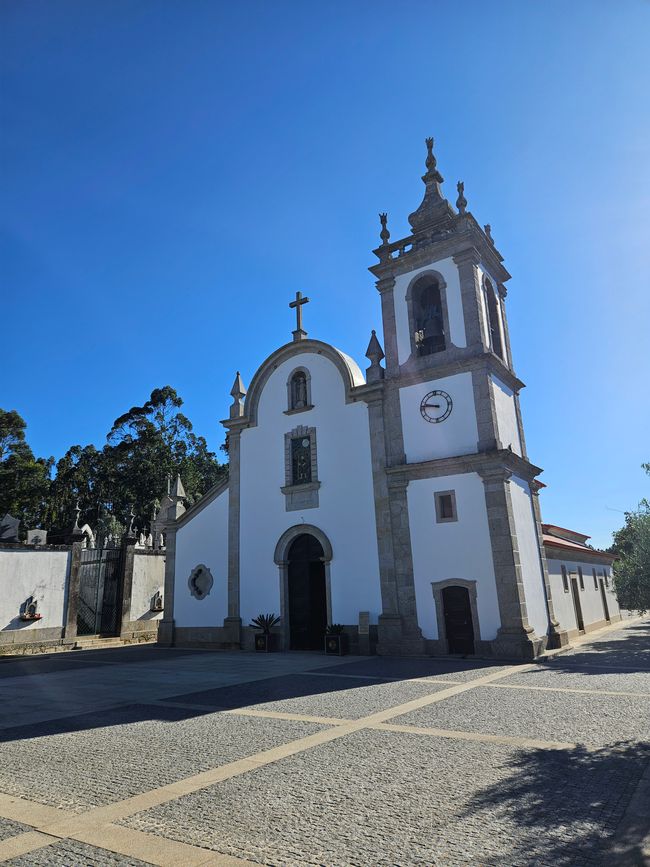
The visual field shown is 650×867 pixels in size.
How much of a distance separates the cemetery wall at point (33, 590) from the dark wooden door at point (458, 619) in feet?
47.9

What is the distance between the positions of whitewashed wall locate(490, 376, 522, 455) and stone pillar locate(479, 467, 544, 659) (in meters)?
1.89

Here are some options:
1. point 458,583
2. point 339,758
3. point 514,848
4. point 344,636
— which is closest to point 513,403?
point 458,583

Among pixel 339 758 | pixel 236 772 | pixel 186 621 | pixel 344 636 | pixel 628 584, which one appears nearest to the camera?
pixel 236 772

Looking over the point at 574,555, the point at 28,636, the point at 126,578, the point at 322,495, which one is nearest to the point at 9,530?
the point at 28,636

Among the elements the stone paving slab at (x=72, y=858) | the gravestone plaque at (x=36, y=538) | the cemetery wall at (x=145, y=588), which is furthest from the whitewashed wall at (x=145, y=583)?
the stone paving slab at (x=72, y=858)

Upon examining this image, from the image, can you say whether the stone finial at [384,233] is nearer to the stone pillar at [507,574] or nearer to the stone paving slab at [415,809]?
the stone pillar at [507,574]

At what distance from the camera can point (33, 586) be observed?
21.0 meters

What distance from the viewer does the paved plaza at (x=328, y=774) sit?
399 cm

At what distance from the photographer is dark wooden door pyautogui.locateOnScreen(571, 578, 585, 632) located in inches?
903

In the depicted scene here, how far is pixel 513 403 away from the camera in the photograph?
20.3 metres

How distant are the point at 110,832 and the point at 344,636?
14.0 metres

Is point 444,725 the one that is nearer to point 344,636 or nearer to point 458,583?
point 458,583

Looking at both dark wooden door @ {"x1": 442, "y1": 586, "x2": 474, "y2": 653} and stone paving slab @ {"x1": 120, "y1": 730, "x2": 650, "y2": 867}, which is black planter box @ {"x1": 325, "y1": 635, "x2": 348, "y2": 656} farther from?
stone paving slab @ {"x1": 120, "y1": 730, "x2": 650, "y2": 867}

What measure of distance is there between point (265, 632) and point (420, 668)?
22.5ft
